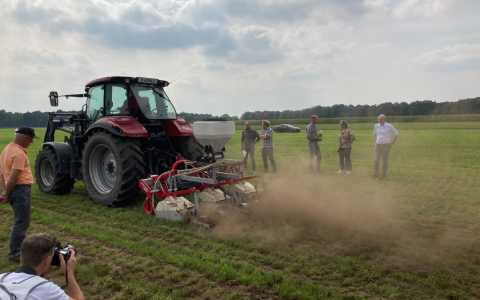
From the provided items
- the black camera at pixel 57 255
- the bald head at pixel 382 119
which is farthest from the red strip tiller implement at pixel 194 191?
the bald head at pixel 382 119

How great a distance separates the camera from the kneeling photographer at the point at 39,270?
5.71ft

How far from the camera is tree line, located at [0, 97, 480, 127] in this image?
2086cm

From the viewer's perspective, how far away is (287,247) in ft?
14.0

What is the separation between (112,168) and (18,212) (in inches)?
102

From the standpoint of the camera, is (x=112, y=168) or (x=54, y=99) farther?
(x=54, y=99)

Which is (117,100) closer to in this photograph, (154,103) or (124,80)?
(124,80)

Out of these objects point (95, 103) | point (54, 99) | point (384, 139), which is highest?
point (54, 99)

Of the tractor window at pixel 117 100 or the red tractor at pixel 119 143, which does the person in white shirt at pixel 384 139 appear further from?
the tractor window at pixel 117 100

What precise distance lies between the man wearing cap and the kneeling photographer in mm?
2183

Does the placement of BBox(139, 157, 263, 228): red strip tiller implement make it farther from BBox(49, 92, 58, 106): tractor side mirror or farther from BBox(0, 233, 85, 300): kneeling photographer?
BBox(49, 92, 58, 106): tractor side mirror

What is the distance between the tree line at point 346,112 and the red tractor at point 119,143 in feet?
2.18

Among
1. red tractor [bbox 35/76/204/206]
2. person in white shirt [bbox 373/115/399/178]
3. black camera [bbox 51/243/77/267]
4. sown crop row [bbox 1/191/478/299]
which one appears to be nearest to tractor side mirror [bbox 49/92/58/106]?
red tractor [bbox 35/76/204/206]

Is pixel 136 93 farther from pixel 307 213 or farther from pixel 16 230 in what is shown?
pixel 307 213

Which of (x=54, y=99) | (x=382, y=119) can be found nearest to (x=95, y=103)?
(x=54, y=99)
